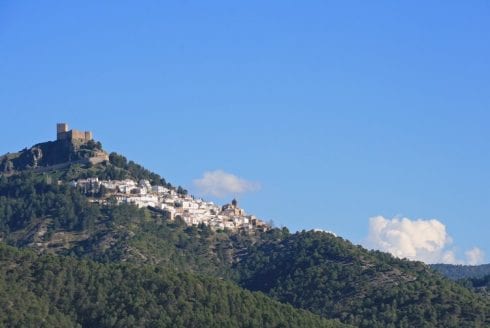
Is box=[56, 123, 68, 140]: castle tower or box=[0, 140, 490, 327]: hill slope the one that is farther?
box=[56, 123, 68, 140]: castle tower

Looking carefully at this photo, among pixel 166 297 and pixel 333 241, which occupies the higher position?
pixel 333 241

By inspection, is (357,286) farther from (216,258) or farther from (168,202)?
(168,202)

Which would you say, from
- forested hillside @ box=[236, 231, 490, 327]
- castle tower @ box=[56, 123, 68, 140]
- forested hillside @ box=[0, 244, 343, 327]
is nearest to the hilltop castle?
castle tower @ box=[56, 123, 68, 140]

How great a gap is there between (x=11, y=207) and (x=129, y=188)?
1683 cm

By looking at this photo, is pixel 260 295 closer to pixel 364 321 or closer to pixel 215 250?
pixel 364 321

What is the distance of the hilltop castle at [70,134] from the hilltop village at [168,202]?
1021 cm

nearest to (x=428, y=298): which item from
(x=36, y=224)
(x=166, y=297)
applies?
(x=166, y=297)

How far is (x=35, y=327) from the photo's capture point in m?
104

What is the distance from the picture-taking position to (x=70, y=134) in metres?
188

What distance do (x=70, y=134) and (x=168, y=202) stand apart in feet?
58.4

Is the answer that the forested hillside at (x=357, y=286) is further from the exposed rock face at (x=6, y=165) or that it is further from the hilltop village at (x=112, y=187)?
the exposed rock face at (x=6, y=165)

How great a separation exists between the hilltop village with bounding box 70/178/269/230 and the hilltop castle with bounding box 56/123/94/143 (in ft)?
33.5

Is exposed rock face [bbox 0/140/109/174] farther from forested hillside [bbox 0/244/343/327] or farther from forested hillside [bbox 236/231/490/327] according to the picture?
forested hillside [bbox 0/244/343/327]

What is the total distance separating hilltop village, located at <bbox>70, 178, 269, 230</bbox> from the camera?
567ft
